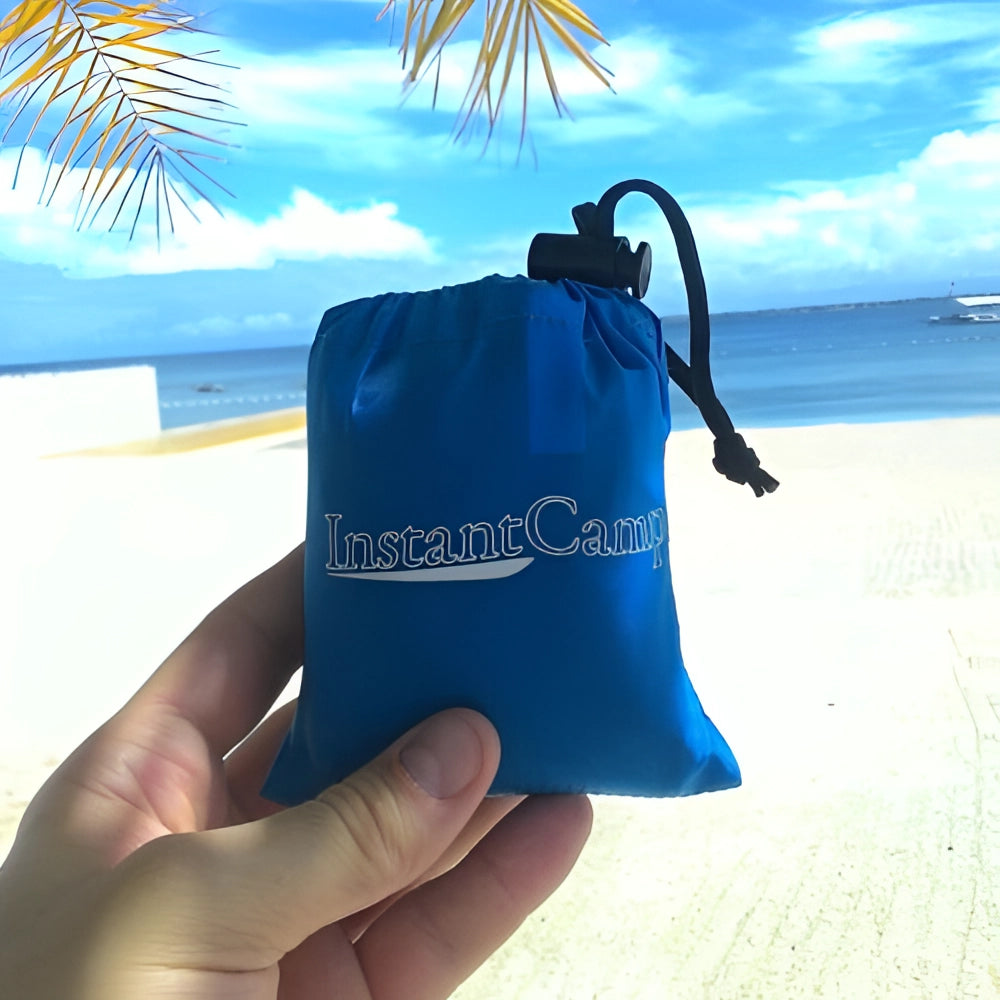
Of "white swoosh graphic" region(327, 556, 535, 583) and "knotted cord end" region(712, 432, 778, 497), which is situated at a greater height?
"knotted cord end" region(712, 432, 778, 497)

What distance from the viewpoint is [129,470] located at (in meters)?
5.44

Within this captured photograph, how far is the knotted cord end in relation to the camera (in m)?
0.77

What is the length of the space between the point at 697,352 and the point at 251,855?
1.53 ft

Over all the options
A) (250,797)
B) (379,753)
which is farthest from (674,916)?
(379,753)

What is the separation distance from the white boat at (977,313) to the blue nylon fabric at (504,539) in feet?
59.5

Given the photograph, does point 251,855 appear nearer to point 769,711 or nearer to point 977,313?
point 769,711

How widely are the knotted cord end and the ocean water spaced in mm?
1518

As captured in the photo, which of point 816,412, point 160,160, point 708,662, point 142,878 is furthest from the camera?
point 816,412

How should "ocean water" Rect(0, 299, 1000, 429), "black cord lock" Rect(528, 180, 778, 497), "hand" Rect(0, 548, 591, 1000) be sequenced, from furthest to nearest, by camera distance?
"ocean water" Rect(0, 299, 1000, 429)
"black cord lock" Rect(528, 180, 778, 497)
"hand" Rect(0, 548, 591, 1000)

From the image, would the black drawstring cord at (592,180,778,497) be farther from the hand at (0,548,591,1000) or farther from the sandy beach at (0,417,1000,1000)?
the sandy beach at (0,417,1000,1000)

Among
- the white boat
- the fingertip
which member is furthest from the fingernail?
the white boat

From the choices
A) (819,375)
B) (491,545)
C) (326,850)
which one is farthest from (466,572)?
(819,375)

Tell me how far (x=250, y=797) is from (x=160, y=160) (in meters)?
0.99

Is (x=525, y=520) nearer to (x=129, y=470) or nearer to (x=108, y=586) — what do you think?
(x=108, y=586)
